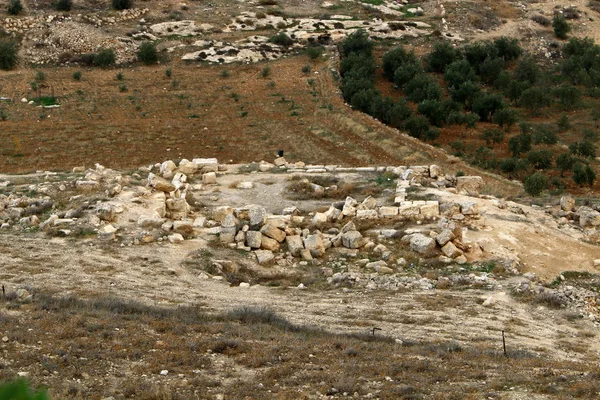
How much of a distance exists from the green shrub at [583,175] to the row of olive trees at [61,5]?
30.3m

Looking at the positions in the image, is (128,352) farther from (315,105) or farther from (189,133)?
(315,105)

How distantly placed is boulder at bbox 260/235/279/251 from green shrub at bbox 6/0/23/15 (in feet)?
112

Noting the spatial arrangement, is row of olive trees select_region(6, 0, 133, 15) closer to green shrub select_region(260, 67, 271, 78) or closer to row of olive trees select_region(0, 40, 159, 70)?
row of olive trees select_region(0, 40, 159, 70)

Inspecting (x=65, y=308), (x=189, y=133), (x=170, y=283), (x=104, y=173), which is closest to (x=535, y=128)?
(x=189, y=133)

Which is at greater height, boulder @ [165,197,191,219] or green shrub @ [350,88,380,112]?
boulder @ [165,197,191,219]

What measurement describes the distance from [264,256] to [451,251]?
4292mm

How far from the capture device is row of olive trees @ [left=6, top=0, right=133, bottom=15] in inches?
1785

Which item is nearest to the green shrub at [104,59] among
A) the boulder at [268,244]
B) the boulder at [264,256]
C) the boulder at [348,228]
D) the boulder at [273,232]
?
the boulder at [273,232]

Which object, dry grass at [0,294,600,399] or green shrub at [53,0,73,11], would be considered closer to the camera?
dry grass at [0,294,600,399]

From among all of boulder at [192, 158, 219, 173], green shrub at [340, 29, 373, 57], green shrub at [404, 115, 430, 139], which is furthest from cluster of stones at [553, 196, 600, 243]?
green shrub at [340, 29, 373, 57]

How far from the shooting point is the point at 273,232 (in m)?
18.1

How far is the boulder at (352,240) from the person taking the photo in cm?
1794

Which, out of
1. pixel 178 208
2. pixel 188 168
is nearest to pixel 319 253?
pixel 178 208

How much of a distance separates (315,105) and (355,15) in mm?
15983
